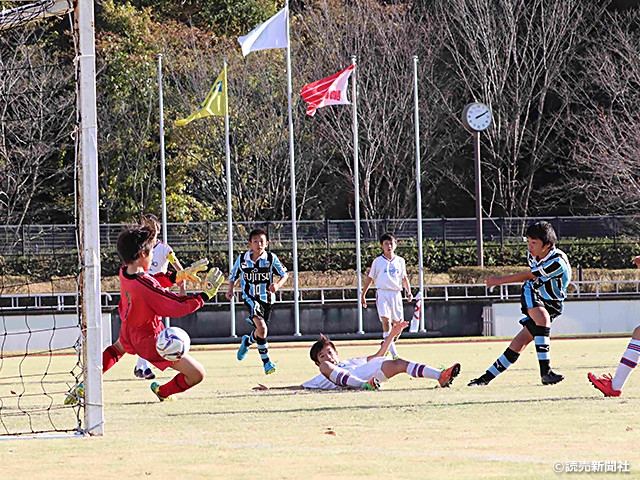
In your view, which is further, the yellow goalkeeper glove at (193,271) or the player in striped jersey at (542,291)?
the player in striped jersey at (542,291)

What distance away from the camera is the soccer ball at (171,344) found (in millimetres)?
10031

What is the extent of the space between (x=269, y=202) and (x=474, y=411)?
103 feet

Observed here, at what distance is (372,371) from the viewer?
40.2ft

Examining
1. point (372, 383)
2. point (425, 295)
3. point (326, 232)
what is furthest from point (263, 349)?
point (326, 232)

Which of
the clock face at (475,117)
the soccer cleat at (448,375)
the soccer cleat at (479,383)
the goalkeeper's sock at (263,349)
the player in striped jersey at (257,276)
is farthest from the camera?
the clock face at (475,117)

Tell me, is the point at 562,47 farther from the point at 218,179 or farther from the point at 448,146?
the point at 218,179

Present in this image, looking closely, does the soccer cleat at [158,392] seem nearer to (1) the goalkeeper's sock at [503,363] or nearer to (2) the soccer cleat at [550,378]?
(1) the goalkeeper's sock at [503,363]

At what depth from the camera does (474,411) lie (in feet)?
31.8

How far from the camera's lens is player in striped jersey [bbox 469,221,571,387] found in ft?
38.3

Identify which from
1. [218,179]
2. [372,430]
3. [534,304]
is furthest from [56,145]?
[372,430]

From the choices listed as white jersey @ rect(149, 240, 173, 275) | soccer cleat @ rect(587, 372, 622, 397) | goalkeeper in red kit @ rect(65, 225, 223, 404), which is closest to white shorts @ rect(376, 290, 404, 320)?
white jersey @ rect(149, 240, 173, 275)

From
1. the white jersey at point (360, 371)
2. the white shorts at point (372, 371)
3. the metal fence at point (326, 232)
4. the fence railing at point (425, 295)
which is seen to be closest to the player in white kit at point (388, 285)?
the white jersey at point (360, 371)

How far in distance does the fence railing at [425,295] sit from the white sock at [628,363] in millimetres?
20842

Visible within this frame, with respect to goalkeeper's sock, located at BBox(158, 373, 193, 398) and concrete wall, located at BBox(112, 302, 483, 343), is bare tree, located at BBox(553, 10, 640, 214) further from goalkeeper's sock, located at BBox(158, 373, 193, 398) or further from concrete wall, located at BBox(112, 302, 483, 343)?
goalkeeper's sock, located at BBox(158, 373, 193, 398)
